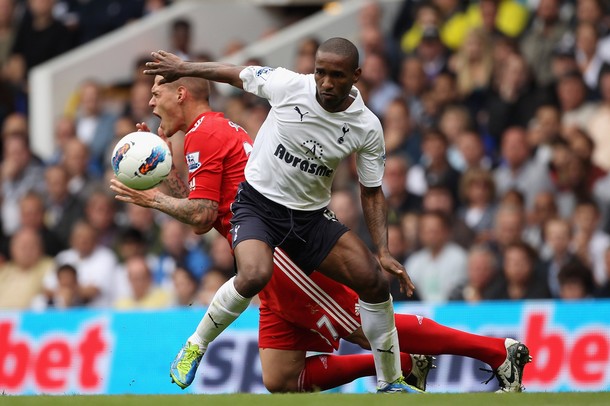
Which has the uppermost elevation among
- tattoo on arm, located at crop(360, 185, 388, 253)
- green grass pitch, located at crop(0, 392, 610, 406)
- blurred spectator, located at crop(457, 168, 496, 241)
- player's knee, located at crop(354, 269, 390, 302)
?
blurred spectator, located at crop(457, 168, 496, 241)

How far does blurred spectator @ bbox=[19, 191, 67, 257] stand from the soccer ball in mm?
7323

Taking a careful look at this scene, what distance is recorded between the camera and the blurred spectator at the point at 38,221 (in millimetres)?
16312

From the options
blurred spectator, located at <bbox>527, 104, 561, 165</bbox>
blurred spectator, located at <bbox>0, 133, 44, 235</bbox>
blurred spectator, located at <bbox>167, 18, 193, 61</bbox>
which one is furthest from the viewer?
blurred spectator, located at <bbox>167, 18, 193, 61</bbox>

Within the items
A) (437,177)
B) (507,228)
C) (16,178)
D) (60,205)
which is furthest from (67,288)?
(507,228)

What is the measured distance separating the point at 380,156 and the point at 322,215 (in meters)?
0.57

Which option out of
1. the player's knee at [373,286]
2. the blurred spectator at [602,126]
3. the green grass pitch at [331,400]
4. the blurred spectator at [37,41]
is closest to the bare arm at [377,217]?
the player's knee at [373,286]

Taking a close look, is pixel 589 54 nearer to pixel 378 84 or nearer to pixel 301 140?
pixel 378 84

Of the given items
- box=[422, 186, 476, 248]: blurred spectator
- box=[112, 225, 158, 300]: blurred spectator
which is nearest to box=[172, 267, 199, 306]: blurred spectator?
box=[112, 225, 158, 300]: blurred spectator

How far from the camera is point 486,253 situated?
518 inches

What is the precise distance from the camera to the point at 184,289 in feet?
47.1

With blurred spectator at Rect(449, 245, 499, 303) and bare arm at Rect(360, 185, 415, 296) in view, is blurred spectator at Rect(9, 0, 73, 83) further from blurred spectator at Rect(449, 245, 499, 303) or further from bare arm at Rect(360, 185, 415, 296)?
bare arm at Rect(360, 185, 415, 296)

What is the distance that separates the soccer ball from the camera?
29.7 feet

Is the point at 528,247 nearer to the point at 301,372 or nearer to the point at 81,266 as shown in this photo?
the point at 301,372

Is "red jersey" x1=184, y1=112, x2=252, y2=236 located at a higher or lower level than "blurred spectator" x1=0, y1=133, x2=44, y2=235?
lower
